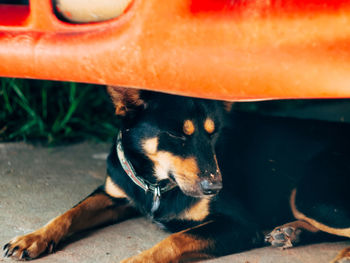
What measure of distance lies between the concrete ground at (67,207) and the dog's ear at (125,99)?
0.67 metres

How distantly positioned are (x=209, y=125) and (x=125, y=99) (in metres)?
0.47

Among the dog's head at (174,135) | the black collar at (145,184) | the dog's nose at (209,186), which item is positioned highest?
the dog's head at (174,135)

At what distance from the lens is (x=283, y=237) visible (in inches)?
96.6

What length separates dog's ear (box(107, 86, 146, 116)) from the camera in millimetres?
2324

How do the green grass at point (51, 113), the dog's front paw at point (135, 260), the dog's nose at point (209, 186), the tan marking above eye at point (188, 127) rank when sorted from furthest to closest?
the green grass at point (51, 113) → the tan marking above eye at point (188, 127) → the dog's nose at point (209, 186) → the dog's front paw at point (135, 260)

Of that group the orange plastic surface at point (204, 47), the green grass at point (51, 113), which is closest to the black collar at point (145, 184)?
the orange plastic surface at point (204, 47)

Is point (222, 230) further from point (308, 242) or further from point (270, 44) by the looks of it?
point (270, 44)

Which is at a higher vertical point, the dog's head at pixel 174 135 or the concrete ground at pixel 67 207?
the dog's head at pixel 174 135

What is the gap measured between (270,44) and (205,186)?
0.88 m

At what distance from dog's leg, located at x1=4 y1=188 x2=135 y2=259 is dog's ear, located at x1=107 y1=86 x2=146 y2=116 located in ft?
1.78

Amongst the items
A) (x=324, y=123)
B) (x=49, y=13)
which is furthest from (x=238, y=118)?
(x=49, y=13)

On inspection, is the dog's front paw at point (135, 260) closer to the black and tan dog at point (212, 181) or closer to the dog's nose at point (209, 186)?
the black and tan dog at point (212, 181)

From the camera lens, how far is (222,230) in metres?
2.40

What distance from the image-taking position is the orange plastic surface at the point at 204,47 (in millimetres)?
1568
